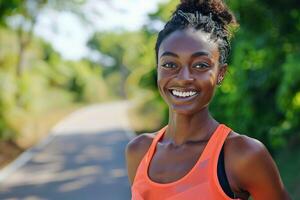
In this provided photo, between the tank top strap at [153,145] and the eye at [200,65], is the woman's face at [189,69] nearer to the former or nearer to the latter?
the eye at [200,65]

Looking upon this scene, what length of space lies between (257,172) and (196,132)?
0.78 feet

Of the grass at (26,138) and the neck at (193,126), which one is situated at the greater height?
the neck at (193,126)

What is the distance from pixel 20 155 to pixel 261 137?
31.4ft

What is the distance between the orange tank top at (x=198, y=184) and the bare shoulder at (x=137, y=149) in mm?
239

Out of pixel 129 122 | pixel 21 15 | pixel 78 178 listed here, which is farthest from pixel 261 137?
pixel 129 122

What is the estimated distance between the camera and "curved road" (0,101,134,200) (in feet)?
41.8

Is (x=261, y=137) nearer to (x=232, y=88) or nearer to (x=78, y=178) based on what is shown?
(x=232, y=88)

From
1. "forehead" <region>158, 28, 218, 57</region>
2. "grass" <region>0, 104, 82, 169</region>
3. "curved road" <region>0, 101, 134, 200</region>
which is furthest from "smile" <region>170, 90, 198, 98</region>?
"grass" <region>0, 104, 82, 169</region>

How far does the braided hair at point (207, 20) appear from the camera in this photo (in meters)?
1.91

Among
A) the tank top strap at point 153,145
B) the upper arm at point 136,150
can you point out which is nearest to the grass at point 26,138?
the upper arm at point 136,150

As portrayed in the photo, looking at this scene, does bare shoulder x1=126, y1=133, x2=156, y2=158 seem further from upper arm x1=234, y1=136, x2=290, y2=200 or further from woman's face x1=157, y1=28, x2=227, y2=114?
upper arm x1=234, y1=136, x2=290, y2=200

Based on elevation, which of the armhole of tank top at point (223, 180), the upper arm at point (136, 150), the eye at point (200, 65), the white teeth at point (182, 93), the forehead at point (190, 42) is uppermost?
the forehead at point (190, 42)

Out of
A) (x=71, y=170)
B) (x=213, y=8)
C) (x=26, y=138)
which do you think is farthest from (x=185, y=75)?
(x=26, y=138)

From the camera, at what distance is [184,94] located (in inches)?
73.7
